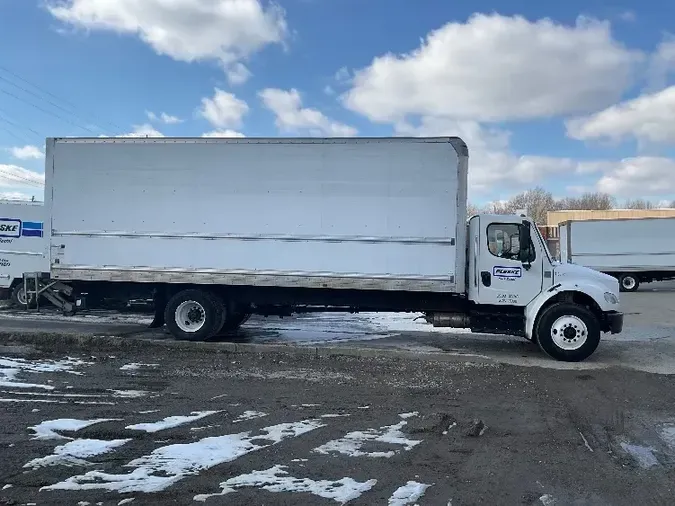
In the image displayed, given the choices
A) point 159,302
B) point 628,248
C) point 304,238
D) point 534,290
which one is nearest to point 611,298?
point 534,290

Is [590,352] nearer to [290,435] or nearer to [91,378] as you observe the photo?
[290,435]

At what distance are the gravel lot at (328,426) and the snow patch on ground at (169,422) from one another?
31 mm

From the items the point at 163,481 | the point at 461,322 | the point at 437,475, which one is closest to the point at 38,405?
the point at 163,481

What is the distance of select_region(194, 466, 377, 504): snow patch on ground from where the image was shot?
4285 mm

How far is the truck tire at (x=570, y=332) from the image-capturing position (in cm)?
960

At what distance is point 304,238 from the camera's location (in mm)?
10211

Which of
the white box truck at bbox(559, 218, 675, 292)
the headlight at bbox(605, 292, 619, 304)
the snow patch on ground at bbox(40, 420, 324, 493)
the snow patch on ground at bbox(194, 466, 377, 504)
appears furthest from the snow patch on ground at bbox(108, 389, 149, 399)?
the white box truck at bbox(559, 218, 675, 292)

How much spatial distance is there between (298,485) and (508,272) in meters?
6.62

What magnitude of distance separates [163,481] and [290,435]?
1.50 meters

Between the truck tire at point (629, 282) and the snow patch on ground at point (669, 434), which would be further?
the truck tire at point (629, 282)

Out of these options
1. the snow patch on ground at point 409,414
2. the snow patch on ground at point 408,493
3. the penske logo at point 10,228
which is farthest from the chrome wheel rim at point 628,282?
the snow patch on ground at point 408,493

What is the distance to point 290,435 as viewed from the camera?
5.62 metres

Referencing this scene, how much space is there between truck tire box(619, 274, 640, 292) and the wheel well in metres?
19.2

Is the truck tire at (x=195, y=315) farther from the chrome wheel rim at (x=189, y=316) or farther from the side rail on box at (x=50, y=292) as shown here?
the side rail on box at (x=50, y=292)
